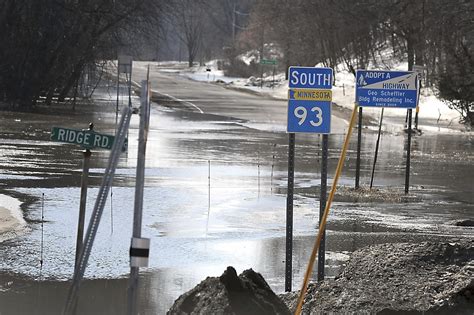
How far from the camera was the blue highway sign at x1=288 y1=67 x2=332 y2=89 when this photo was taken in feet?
34.2

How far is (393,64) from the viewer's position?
229 ft

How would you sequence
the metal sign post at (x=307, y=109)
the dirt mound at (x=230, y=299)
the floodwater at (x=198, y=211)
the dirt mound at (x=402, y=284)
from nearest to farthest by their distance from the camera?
the dirt mound at (x=230, y=299), the dirt mound at (x=402, y=284), the metal sign post at (x=307, y=109), the floodwater at (x=198, y=211)

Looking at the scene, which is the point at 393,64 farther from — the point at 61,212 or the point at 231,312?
the point at 231,312

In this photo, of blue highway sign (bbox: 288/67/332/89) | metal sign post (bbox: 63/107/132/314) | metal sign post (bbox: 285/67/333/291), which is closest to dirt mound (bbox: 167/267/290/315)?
metal sign post (bbox: 63/107/132/314)

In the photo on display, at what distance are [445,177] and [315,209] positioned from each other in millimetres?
8012

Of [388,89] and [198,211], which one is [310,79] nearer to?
[198,211]

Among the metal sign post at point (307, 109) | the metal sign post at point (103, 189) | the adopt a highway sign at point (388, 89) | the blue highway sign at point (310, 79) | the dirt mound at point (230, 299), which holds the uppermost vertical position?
the adopt a highway sign at point (388, 89)

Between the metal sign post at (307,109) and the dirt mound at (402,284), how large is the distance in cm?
77

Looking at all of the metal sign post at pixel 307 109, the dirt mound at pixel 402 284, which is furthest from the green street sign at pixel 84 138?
the metal sign post at pixel 307 109

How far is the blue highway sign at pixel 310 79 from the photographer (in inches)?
411

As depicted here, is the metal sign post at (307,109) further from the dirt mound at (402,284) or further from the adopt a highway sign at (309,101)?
the dirt mound at (402,284)

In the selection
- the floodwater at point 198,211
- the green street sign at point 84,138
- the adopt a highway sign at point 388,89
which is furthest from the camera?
→ the adopt a highway sign at point 388,89

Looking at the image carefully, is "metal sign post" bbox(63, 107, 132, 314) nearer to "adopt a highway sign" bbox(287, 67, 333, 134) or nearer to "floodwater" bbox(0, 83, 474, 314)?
"floodwater" bbox(0, 83, 474, 314)

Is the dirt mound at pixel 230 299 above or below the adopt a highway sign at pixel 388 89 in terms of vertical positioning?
below
